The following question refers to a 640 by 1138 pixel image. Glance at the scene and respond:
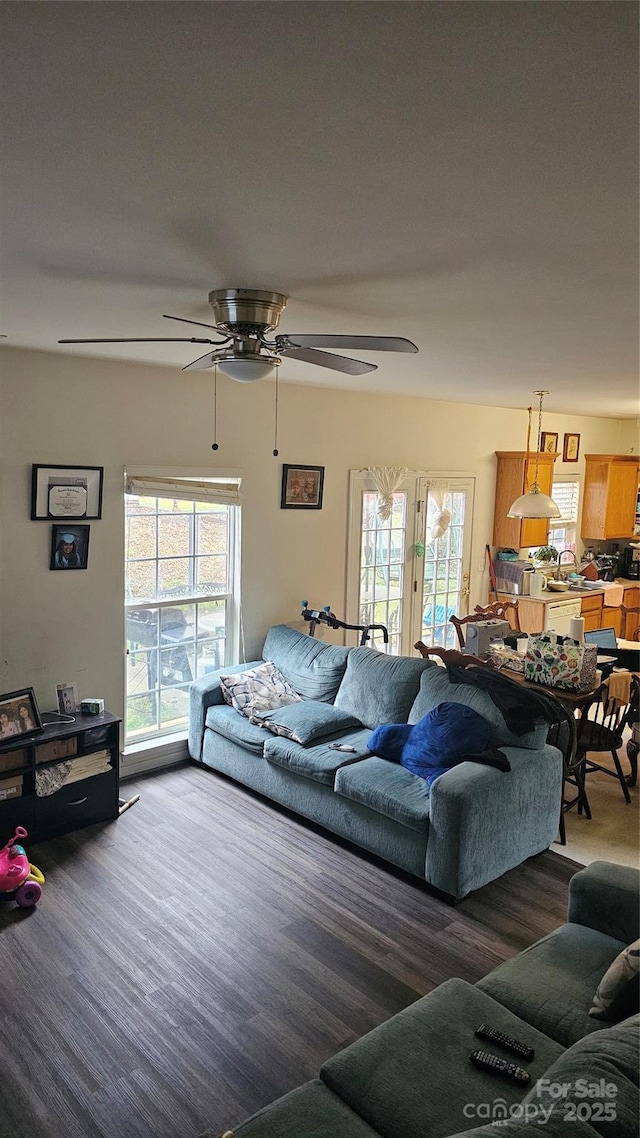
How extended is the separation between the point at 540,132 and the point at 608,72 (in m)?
0.22

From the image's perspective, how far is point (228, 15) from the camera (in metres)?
1.04

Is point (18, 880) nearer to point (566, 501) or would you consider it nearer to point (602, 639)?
point (602, 639)

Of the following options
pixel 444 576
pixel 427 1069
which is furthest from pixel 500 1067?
pixel 444 576

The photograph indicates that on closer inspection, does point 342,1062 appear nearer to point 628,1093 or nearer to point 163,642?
point 628,1093

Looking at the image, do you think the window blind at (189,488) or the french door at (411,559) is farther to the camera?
the french door at (411,559)

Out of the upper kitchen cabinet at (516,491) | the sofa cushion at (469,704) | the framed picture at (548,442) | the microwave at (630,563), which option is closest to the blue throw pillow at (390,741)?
the sofa cushion at (469,704)

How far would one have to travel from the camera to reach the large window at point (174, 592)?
490 cm

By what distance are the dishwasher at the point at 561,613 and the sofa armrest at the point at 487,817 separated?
3.56m

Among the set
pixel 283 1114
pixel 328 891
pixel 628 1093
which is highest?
pixel 628 1093

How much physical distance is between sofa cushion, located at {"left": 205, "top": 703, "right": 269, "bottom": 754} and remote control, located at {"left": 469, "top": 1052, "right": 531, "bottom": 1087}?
268 centimetres

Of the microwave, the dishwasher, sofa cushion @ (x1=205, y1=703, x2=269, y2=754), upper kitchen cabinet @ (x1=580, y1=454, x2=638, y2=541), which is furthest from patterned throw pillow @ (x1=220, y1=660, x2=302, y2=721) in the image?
the microwave

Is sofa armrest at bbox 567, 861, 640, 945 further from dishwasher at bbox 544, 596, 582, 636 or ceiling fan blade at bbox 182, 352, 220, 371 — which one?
dishwasher at bbox 544, 596, 582, 636

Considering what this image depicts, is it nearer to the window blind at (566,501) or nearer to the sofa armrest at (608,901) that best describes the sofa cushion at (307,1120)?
the sofa armrest at (608,901)

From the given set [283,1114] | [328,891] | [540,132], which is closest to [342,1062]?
[283,1114]
